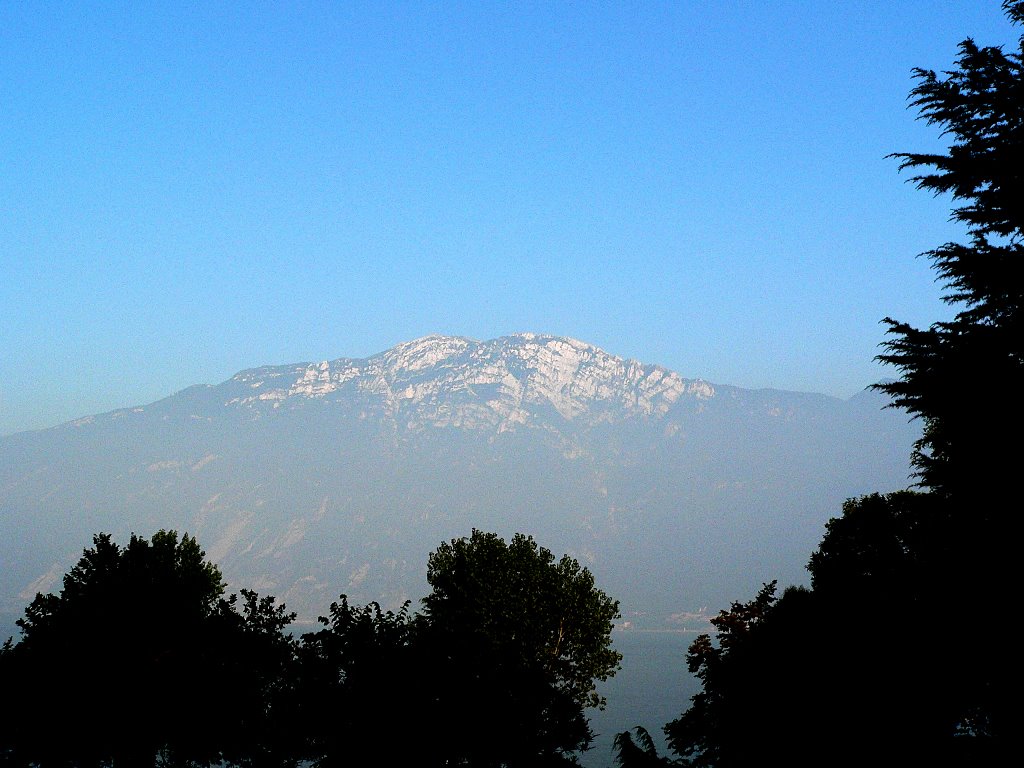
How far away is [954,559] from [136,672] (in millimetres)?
32333

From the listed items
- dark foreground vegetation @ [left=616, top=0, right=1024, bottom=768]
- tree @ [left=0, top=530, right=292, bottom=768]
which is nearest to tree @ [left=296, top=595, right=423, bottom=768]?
tree @ [left=0, top=530, right=292, bottom=768]

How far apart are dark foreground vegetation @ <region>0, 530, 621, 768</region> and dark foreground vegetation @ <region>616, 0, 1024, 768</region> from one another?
16.8m

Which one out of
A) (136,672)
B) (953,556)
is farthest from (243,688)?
(953,556)

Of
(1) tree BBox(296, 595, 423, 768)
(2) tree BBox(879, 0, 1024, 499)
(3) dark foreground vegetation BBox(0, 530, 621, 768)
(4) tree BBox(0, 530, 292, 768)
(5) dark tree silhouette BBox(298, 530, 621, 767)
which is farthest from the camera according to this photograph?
(4) tree BBox(0, 530, 292, 768)

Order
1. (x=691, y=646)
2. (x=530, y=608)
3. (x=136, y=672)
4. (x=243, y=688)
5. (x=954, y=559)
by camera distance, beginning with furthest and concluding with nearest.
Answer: (x=530, y=608) < (x=243, y=688) < (x=136, y=672) < (x=691, y=646) < (x=954, y=559)

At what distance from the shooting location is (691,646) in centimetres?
3322

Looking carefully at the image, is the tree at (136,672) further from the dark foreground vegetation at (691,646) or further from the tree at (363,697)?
the tree at (363,697)

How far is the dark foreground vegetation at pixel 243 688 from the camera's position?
3441 centimetres

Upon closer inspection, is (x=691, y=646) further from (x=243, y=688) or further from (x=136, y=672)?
(x=136, y=672)

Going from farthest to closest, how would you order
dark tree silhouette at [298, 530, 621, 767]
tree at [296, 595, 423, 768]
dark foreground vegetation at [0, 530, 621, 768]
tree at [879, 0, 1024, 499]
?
dark foreground vegetation at [0, 530, 621, 768] → dark tree silhouette at [298, 530, 621, 767] → tree at [296, 595, 423, 768] → tree at [879, 0, 1024, 499]

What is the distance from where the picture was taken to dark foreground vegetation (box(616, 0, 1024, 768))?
14.0 meters

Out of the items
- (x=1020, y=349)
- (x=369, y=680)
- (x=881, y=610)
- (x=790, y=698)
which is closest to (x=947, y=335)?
(x=1020, y=349)

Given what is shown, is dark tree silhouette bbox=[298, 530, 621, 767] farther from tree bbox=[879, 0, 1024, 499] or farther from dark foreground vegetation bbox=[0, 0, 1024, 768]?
tree bbox=[879, 0, 1024, 499]

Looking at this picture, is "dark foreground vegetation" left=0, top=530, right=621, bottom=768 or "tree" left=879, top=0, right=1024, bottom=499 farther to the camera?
"dark foreground vegetation" left=0, top=530, right=621, bottom=768
